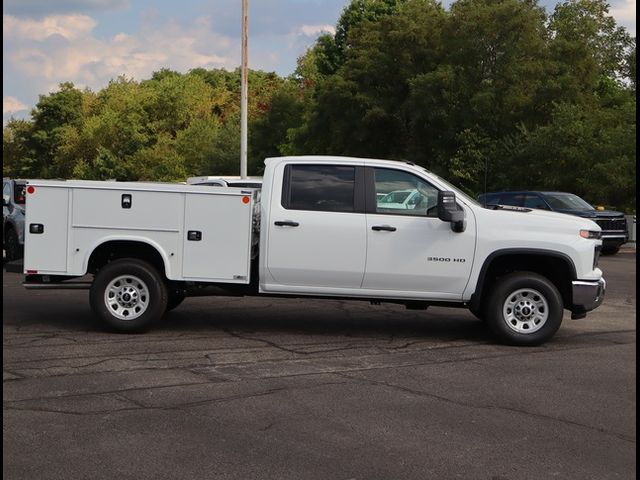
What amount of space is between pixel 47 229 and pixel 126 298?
113 centimetres

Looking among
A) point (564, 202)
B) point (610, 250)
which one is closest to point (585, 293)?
point (564, 202)

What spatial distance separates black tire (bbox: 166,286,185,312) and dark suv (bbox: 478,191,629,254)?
46.3 ft

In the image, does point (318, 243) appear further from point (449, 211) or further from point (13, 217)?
point (13, 217)

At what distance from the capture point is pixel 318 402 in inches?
284

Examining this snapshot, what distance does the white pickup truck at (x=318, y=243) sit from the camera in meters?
10.1

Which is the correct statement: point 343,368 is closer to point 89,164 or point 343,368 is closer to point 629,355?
point 629,355

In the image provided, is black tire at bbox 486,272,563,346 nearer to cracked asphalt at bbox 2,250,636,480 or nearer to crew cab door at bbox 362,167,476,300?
cracked asphalt at bbox 2,250,636,480

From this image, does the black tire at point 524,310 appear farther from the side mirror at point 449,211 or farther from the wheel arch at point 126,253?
the wheel arch at point 126,253

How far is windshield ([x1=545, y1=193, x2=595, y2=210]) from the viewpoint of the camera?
25016 millimetres

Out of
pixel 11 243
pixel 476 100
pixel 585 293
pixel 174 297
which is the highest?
pixel 476 100

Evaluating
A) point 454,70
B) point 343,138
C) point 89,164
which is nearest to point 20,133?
point 89,164

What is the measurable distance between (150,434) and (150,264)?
4.36m

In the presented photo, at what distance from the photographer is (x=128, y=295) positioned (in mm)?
10281

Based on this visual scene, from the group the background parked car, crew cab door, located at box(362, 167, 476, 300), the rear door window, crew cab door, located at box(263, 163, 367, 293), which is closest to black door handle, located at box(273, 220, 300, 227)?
crew cab door, located at box(263, 163, 367, 293)
